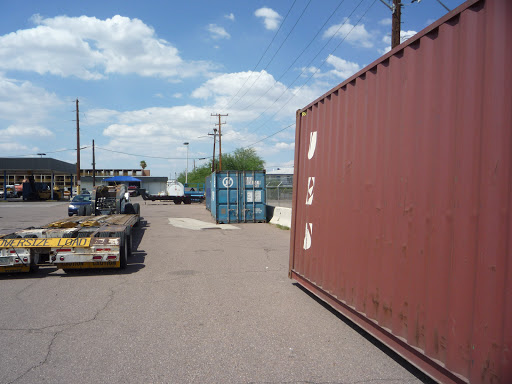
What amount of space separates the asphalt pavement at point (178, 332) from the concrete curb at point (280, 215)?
9.97 metres

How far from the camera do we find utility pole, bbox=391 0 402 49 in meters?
13.2

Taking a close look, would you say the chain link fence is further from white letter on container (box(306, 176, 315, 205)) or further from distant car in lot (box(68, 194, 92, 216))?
white letter on container (box(306, 176, 315, 205))

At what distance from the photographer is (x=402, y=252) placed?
4.11 meters

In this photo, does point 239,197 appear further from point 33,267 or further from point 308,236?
point 308,236

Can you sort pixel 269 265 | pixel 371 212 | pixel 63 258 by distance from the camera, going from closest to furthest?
pixel 371 212 → pixel 63 258 → pixel 269 265

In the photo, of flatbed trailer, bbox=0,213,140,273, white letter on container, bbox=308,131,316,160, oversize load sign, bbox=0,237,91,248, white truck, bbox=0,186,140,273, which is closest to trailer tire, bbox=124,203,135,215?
white truck, bbox=0,186,140,273

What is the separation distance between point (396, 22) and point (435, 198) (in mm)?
11526

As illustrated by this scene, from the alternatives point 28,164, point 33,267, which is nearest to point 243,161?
point 28,164

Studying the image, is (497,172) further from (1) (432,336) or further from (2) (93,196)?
(2) (93,196)

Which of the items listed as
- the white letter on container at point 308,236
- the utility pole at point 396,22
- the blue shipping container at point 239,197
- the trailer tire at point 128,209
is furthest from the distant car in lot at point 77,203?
the white letter on container at point 308,236

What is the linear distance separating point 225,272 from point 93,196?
12.1 meters

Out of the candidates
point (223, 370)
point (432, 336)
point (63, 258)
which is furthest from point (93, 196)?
point (432, 336)

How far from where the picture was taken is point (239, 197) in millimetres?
20672

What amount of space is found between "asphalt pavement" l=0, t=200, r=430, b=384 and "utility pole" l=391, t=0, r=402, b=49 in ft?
29.1
